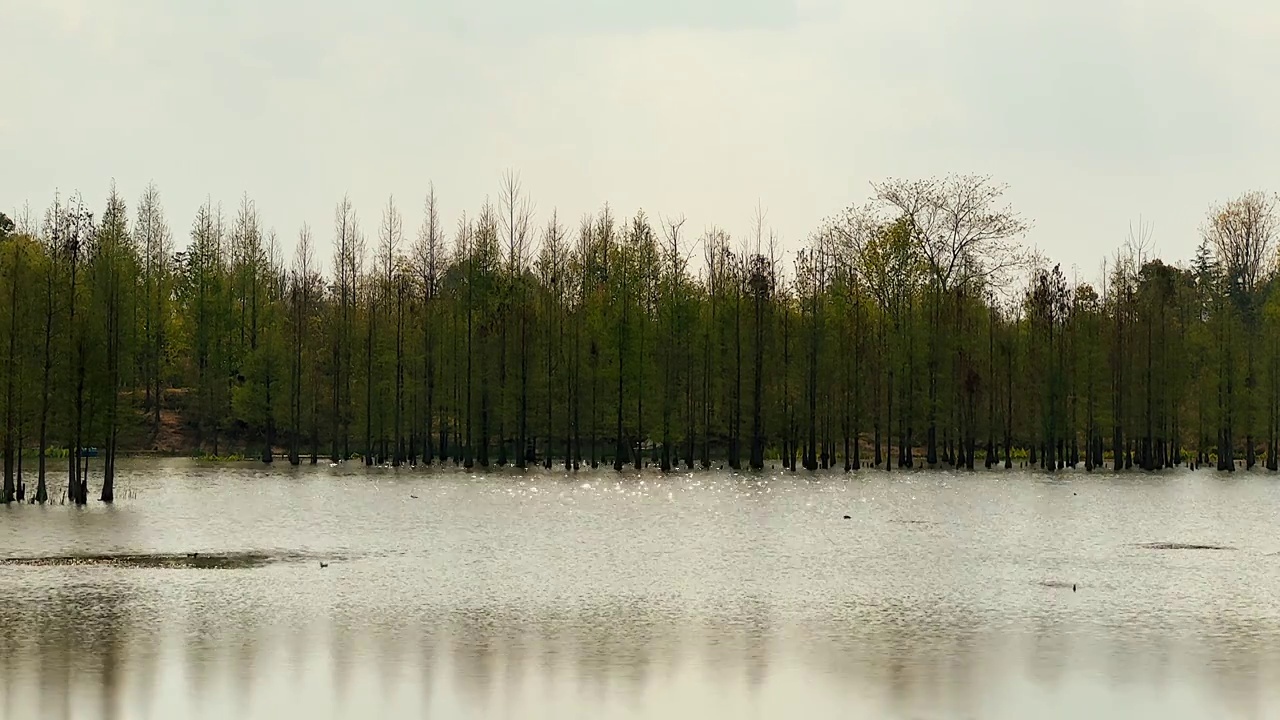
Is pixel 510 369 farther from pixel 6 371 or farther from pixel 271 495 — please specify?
pixel 6 371

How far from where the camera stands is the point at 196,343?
129 meters

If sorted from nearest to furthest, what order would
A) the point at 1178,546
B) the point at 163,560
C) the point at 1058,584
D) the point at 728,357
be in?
1. the point at 1058,584
2. the point at 163,560
3. the point at 1178,546
4. the point at 728,357

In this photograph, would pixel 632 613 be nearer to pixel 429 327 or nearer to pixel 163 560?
pixel 163 560

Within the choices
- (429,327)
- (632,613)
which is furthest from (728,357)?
(632,613)

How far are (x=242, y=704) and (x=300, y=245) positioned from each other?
110003 millimetres

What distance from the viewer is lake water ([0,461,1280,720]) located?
20.3m

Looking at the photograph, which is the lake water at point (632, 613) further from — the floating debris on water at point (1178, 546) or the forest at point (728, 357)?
the forest at point (728, 357)

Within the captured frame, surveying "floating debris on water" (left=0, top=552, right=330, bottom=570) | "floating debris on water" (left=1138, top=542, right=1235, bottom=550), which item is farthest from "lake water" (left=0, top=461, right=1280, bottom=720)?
"floating debris on water" (left=1138, top=542, right=1235, bottom=550)

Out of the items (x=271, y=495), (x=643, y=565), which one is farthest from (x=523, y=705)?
(x=271, y=495)

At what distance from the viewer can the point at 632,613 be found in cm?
2892

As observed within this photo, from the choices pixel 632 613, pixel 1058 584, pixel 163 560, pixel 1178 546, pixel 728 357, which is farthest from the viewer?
pixel 728 357

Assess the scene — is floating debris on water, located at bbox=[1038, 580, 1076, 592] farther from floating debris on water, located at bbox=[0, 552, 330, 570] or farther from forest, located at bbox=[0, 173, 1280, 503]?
forest, located at bbox=[0, 173, 1280, 503]

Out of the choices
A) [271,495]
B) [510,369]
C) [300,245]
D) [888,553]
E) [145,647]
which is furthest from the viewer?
[300,245]

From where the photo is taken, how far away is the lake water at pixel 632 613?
2030 centimetres
